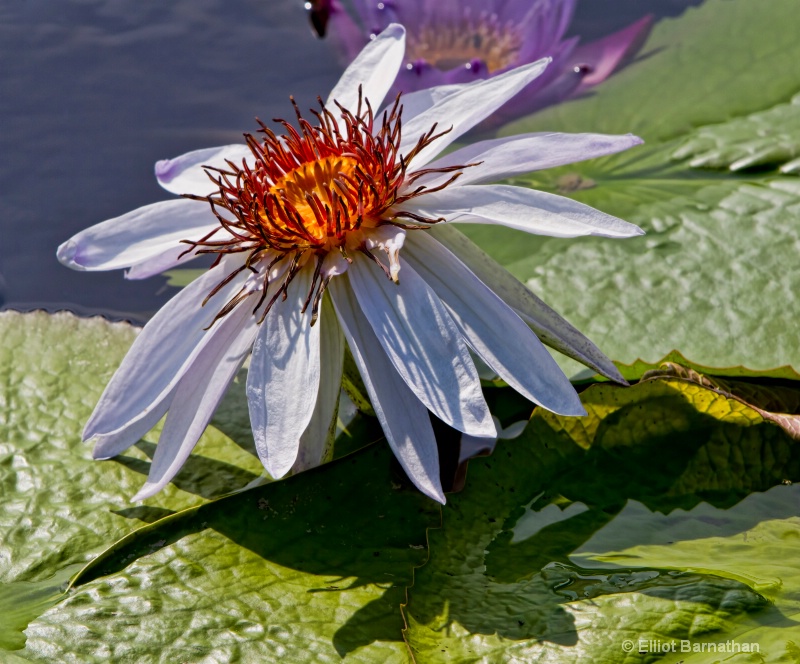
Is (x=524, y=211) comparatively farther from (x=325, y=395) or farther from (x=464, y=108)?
(x=325, y=395)

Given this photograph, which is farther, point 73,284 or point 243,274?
point 73,284

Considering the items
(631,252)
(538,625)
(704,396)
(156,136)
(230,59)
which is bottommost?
(538,625)

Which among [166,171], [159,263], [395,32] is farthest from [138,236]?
[395,32]

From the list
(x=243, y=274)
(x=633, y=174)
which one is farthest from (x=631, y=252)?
(x=243, y=274)

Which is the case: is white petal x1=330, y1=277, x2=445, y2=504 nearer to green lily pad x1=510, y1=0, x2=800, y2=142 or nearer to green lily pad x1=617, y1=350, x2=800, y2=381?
green lily pad x1=617, y1=350, x2=800, y2=381

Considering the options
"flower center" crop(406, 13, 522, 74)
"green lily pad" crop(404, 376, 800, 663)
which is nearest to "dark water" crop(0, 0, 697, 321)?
"flower center" crop(406, 13, 522, 74)

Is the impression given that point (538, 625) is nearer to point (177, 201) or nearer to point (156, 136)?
point (177, 201)

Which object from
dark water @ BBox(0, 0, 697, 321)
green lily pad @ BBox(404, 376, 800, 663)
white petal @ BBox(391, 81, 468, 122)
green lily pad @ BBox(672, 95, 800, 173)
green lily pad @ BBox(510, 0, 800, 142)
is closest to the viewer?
green lily pad @ BBox(404, 376, 800, 663)
